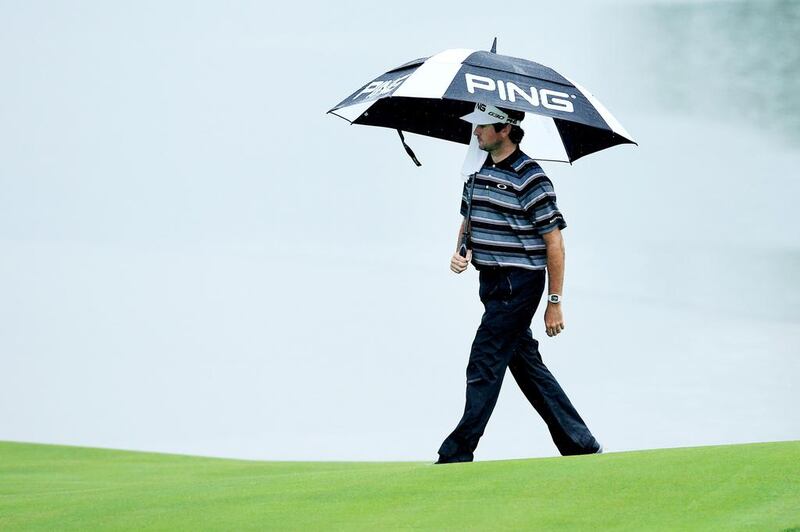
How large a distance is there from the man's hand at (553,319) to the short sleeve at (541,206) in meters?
0.37

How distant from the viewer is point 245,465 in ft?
27.2

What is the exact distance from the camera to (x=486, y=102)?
5449 mm

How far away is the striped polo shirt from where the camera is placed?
564 centimetres

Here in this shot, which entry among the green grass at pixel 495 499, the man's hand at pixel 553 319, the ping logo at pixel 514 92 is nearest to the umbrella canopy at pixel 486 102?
the ping logo at pixel 514 92

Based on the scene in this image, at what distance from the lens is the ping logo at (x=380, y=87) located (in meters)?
5.69

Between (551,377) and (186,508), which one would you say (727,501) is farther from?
(186,508)

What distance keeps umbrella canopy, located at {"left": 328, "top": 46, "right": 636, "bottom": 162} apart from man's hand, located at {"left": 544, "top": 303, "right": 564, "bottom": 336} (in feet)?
2.73

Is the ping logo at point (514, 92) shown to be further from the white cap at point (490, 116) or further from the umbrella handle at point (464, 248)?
the umbrella handle at point (464, 248)

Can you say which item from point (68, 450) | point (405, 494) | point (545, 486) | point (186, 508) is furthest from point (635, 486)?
point (68, 450)

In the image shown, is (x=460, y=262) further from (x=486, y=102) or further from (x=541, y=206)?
(x=486, y=102)

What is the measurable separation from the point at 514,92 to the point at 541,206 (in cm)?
52

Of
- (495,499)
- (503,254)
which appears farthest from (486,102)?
(495,499)

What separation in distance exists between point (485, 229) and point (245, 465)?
3.27 meters

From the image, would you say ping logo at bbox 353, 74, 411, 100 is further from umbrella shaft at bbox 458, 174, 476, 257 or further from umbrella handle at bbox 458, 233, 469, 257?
umbrella handle at bbox 458, 233, 469, 257
